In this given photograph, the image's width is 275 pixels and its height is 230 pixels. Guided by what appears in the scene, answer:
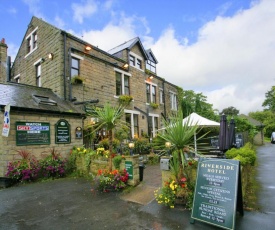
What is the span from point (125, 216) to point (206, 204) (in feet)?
5.98

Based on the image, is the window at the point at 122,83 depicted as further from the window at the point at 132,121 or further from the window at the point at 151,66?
the window at the point at 151,66

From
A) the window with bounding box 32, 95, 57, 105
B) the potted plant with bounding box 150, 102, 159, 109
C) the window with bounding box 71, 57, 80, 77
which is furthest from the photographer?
the potted plant with bounding box 150, 102, 159, 109

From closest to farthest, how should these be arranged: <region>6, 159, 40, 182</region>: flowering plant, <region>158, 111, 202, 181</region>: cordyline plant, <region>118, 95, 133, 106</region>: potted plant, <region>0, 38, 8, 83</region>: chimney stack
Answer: <region>158, 111, 202, 181</region>: cordyline plant
<region>6, 159, 40, 182</region>: flowering plant
<region>0, 38, 8, 83</region>: chimney stack
<region>118, 95, 133, 106</region>: potted plant

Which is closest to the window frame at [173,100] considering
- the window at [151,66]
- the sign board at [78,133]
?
the window at [151,66]

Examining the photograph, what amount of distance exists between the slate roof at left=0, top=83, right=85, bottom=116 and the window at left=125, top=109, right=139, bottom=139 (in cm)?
539

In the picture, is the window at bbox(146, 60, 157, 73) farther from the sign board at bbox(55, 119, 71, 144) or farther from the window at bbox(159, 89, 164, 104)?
the sign board at bbox(55, 119, 71, 144)

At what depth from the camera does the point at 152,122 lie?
18438 millimetres

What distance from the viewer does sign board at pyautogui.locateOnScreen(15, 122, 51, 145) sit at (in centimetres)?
837

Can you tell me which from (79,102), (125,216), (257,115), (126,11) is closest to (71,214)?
(125,216)

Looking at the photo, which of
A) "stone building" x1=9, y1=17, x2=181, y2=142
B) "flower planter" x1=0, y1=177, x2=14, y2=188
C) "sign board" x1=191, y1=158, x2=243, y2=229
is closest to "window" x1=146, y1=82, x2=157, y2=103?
"stone building" x1=9, y1=17, x2=181, y2=142

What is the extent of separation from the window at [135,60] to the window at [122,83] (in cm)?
166

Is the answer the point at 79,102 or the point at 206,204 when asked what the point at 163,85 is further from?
the point at 206,204

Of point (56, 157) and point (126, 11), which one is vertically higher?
point (126, 11)

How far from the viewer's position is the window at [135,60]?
686 inches
